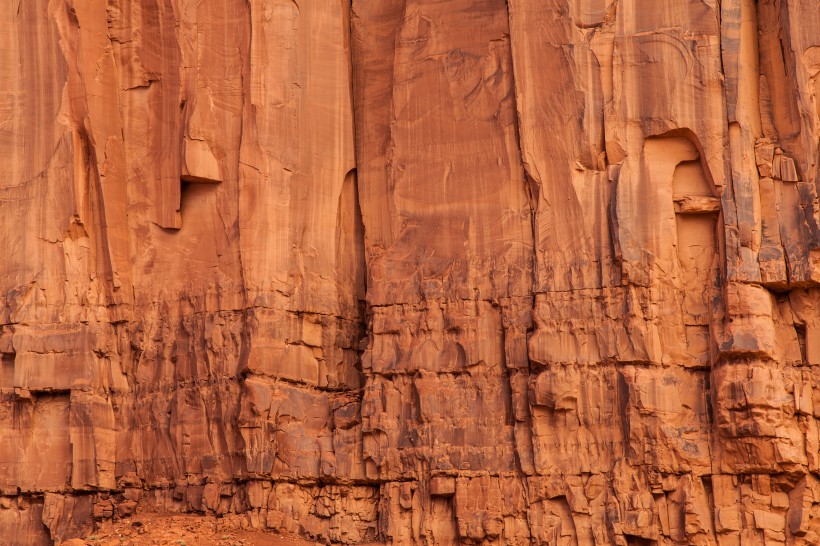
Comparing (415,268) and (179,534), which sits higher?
(415,268)

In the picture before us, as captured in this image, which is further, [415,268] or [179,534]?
[415,268]

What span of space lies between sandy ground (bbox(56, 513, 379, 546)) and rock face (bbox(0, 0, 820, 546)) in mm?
560

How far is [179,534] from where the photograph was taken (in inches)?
1388

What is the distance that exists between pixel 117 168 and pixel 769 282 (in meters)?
13.0

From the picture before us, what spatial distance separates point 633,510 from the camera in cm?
3400

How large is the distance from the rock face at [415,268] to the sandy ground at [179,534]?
0.56m

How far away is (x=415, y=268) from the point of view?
37.0 metres

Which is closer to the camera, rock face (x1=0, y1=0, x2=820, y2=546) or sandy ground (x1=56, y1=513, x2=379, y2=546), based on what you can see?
rock face (x1=0, y1=0, x2=820, y2=546)

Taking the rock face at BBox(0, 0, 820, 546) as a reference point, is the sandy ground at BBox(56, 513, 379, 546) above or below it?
below

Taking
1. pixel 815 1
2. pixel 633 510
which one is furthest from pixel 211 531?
pixel 815 1

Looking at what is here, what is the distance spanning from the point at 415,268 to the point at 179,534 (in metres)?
6.64

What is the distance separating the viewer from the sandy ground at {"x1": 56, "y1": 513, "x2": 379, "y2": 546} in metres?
34.9

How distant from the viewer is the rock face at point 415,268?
1355 inches

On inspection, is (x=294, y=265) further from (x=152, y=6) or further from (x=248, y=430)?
(x=152, y=6)
